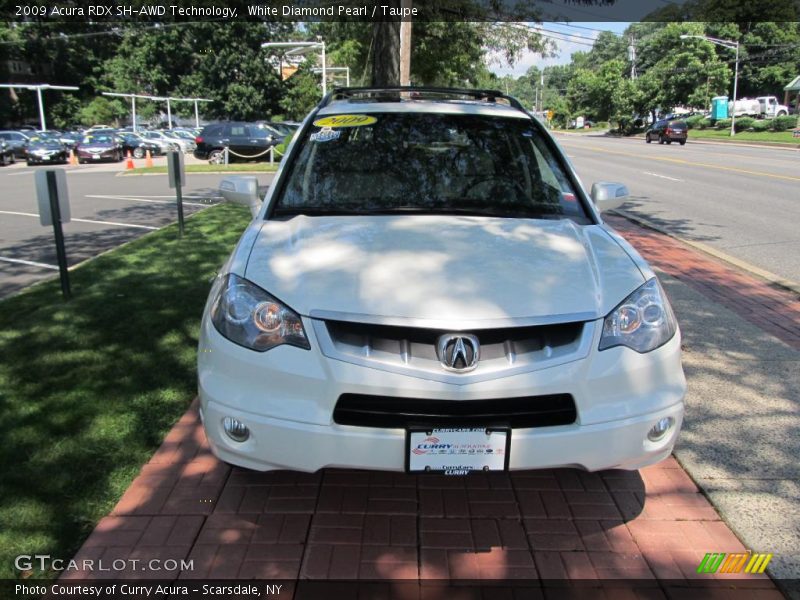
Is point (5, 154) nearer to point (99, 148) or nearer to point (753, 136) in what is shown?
point (99, 148)

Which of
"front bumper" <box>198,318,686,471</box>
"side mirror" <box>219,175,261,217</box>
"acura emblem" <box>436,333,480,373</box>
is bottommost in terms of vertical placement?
"front bumper" <box>198,318,686,471</box>

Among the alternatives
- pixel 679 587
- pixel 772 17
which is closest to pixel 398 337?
pixel 679 587

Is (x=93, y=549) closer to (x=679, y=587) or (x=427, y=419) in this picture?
(x=427, y=419)

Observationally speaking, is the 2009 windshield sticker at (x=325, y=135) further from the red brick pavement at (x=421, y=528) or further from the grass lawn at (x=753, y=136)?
Answer: the grass lawn at (x=753, y=136)

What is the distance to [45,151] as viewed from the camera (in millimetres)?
30906

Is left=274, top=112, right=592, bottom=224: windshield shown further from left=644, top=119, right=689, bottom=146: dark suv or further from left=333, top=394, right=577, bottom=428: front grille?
left=644, top=119, right=689, bottom=146: dark suv

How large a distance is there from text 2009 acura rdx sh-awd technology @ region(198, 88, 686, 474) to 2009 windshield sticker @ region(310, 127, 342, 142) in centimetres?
110

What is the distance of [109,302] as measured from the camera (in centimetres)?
594

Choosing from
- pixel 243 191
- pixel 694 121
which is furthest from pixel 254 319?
pixel 694 121

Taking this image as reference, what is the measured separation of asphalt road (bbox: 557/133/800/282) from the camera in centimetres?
880

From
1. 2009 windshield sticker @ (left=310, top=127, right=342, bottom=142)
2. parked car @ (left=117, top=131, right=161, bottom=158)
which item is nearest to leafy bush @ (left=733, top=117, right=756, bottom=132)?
parked car @ (left=117, top=131, right=161, bottom=158)

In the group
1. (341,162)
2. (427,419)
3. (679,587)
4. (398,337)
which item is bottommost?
(679,587)

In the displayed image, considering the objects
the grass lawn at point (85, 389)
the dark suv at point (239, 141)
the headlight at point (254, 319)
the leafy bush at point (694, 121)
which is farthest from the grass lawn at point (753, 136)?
the headlight at point (254, 319)

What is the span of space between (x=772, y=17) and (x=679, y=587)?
79652 millimetres
